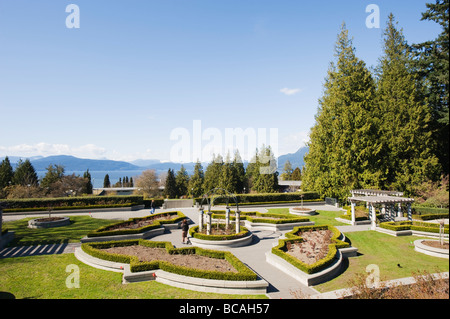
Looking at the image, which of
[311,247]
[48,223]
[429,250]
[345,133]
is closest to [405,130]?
[345,133]

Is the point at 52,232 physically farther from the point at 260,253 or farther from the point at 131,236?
the point at 260,253

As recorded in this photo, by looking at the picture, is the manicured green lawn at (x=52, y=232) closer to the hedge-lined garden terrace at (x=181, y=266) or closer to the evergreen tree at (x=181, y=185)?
the hedge-lined garden terrace at (x=181, y=266)

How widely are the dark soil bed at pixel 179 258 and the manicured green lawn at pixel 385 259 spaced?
4752 millimetres

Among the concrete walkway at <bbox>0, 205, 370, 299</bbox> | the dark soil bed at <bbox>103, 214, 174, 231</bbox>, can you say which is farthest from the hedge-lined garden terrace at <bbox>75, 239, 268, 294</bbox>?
the dark soil bed at <bbox>103, 214, 174, 231</bbox>

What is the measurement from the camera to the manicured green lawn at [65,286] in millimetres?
10406

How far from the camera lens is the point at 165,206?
38.0m

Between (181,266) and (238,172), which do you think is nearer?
(181,266)

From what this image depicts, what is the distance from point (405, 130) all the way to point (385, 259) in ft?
65.5

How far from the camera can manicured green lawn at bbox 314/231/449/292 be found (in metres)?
12.0

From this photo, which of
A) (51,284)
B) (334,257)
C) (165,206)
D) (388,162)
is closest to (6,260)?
(51,284)

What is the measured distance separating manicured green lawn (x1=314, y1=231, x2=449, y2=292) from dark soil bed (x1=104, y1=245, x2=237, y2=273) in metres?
4.75

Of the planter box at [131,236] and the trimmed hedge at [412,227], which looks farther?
the trimmed hedge at [412,227]

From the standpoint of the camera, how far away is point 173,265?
12.3 meters

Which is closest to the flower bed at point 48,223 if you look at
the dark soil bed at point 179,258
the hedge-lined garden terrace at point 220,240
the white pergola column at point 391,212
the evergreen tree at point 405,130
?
the dark soil bed at point 179,258
